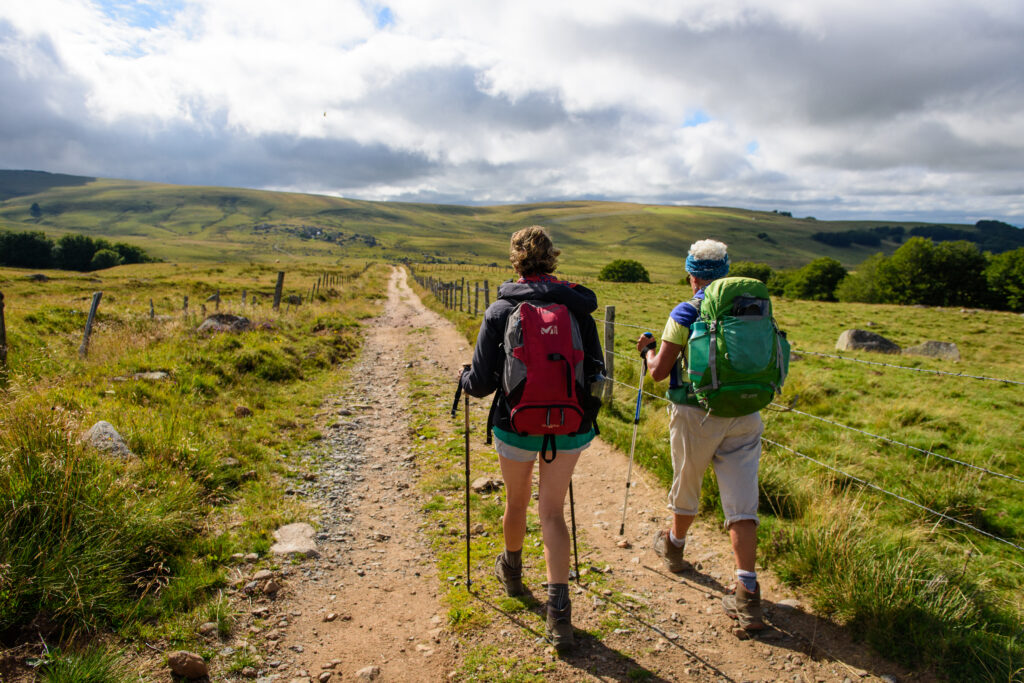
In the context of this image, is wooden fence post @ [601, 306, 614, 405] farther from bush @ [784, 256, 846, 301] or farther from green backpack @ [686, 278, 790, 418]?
bush @ [784, 256, 846, 301]

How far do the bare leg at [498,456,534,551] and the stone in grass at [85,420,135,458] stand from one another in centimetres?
390

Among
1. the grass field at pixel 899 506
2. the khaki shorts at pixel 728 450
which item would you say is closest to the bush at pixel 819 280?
the grass field at pixel 899 506

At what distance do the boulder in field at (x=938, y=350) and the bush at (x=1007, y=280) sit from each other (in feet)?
156

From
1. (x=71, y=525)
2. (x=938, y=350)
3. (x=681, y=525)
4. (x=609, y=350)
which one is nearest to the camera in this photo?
(x=71, y=525)

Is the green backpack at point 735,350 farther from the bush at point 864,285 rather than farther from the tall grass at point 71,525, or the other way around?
the bush at point 864,285

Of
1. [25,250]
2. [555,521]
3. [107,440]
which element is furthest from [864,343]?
[25,250]

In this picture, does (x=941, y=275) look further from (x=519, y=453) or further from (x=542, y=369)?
(x=542, y=369)

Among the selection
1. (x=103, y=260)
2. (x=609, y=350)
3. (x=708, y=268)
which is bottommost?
(x=609, y=350)

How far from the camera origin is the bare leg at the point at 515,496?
361cm

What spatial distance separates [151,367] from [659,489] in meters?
8.86

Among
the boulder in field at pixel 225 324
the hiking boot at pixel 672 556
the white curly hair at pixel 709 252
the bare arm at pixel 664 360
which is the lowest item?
the hiking boot at pixel 672 556

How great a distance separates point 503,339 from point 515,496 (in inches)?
47.1

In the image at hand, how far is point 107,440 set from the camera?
5.19 m

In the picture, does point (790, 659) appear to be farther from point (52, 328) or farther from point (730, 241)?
point (730, 241)
